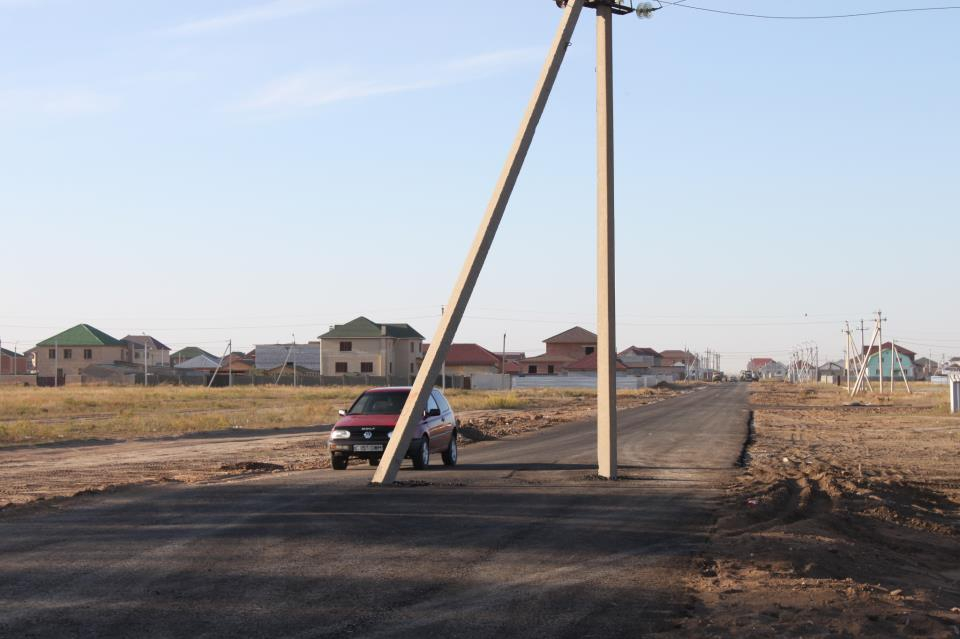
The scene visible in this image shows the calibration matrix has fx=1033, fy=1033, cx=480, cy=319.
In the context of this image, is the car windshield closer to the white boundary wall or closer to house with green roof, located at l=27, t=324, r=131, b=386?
the white boundary wall

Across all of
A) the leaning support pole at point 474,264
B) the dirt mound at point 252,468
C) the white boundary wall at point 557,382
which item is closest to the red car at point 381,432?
the dirt mound at point 252,468

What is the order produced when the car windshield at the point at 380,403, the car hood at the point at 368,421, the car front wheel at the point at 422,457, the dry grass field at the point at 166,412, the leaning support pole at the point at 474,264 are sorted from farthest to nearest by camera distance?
the dry grass field at the point at 166,412 < the car windshield at the point at 380,403 < the car hood at the point at 368,421 < the car front wheel at the point at 422,457 < the leaning support pole at the point at 474,264

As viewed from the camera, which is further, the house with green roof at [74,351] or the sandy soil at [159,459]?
the house with green roof at [74,351]

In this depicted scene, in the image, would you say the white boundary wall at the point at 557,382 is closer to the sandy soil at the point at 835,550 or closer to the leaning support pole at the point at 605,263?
the sandy soil at the point at 835,550

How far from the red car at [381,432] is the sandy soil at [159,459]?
1399 mm

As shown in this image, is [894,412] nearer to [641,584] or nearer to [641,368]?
[641,584]

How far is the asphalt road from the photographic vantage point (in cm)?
749

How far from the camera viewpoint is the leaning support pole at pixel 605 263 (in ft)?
57.7

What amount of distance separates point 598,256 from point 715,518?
5754 mm

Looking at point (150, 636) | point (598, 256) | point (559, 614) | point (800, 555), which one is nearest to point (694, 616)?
Result: point (559, 614)

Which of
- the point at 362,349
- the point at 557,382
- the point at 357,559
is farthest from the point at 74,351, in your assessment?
the point at 357,559

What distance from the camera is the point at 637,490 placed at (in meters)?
16.3

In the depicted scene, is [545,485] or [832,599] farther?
[545,485]

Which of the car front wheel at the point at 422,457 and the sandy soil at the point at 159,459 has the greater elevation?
the car front wheel at the point at 422,457
